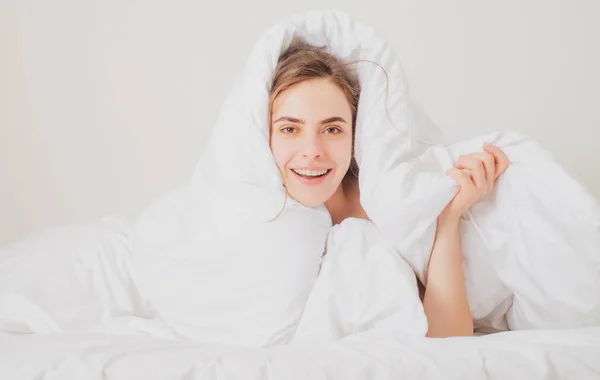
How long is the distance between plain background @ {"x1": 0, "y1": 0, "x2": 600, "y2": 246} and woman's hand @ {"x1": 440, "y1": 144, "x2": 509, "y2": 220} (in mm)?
646

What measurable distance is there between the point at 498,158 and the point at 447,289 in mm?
303

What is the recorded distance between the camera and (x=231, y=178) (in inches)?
55.6

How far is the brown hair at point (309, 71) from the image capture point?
55.2 inches

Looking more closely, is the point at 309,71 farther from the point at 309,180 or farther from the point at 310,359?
the point at 310,359

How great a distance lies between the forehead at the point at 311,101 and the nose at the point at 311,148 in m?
0.04

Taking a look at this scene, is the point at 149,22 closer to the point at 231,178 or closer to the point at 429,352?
the point at 231,178

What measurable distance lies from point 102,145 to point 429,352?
1656mm

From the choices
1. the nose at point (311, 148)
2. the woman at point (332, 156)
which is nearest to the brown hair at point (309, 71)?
the woman at point (332, 156)

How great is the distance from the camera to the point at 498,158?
1.34m

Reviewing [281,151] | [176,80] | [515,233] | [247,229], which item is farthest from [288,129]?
[176,80]

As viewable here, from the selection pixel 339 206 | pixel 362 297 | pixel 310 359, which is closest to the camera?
pixel 310 359

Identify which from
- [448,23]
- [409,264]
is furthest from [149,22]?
[409,264]

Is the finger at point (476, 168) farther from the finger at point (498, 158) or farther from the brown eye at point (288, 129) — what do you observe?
the brown eye at point (288, 129)

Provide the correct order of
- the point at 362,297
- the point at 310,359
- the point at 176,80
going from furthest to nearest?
the point at 176,80, the point at 362,297, the point at 310,359
